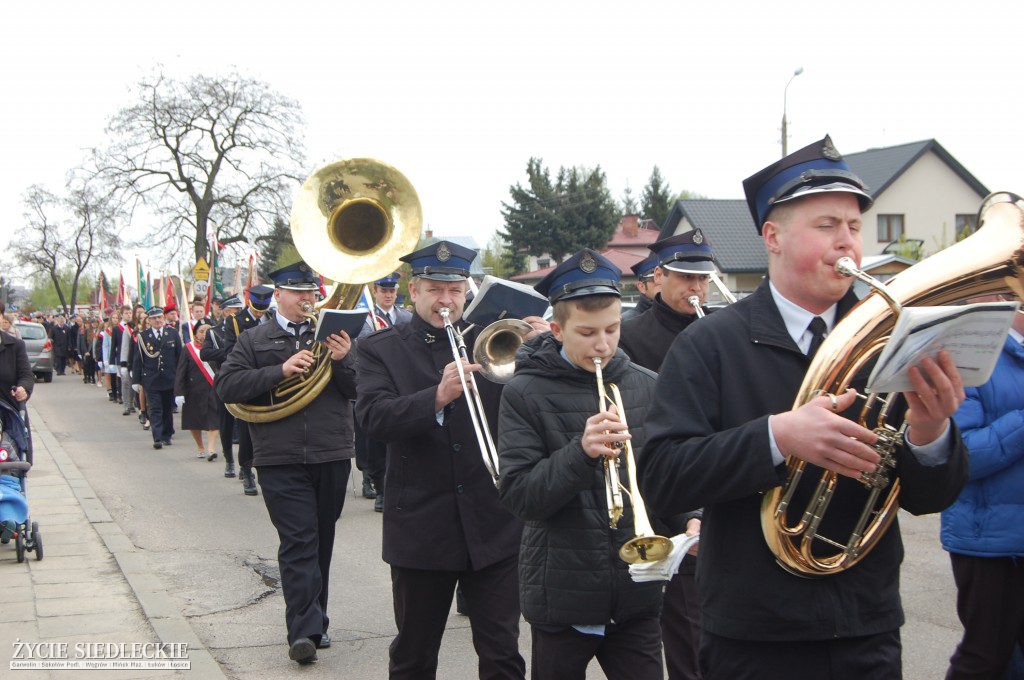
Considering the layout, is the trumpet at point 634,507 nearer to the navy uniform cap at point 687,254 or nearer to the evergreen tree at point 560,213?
the navy uniform cap at point 687,254

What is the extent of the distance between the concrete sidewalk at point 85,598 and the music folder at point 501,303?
2.40 m

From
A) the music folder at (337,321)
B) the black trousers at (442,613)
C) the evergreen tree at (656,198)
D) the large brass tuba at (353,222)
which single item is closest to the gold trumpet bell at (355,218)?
the large brass tuba at (353,222)

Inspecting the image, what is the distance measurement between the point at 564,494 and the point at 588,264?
0.85 metres

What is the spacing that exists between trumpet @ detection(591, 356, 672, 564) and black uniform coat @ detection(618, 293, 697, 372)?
1.57 m

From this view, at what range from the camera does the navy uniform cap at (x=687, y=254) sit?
17.8ft

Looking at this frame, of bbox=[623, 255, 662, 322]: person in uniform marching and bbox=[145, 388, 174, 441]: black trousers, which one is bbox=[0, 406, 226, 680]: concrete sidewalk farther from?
bbox=[145, 388, 174, 441]: black trousers

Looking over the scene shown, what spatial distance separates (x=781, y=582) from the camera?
2605mm

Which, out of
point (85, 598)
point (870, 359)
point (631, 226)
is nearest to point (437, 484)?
point (870, 359)

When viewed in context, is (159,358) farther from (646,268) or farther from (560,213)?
(560,213)

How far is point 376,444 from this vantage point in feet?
32.8

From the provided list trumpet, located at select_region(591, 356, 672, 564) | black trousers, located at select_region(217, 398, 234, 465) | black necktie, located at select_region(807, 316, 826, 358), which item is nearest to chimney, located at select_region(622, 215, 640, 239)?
black trousers, located at select_region(217, 398, 234, 465)

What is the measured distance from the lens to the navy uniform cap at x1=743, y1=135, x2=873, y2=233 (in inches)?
104

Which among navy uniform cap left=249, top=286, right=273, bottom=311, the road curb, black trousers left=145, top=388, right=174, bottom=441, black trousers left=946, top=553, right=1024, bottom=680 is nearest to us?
black trousers left=946, top=553, right=1024, bottom=680

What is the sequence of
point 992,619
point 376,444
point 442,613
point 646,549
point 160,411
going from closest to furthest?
point 646,549 → point 992,619 → point 442,613 → point 376,444 → point 160,411
